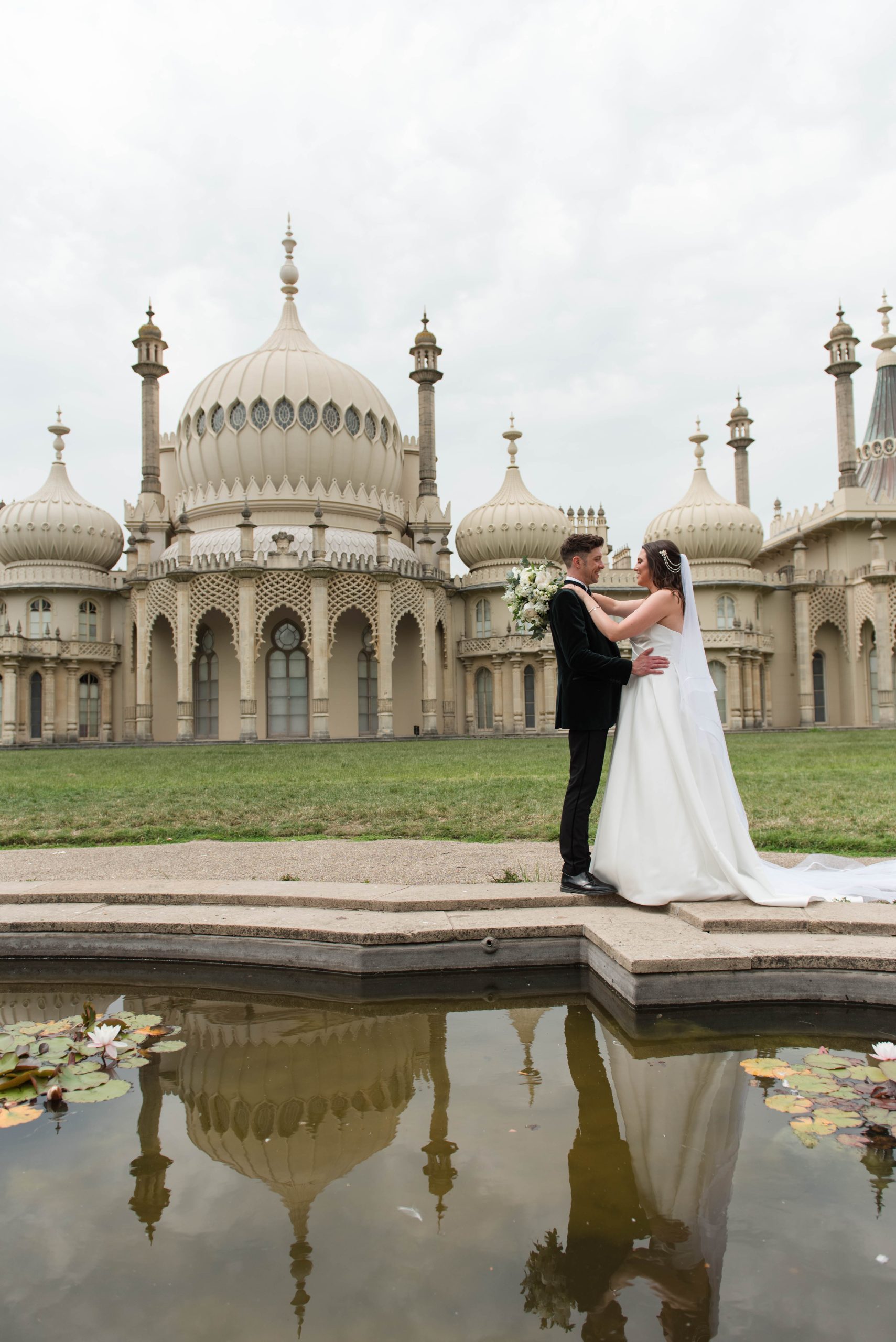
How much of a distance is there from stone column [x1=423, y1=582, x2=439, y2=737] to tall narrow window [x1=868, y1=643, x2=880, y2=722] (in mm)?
16863

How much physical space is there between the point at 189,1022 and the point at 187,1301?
1698 mm

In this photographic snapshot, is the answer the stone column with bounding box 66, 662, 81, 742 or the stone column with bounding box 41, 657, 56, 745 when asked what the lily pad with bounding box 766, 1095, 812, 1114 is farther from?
the stone column with bounding box 66, 662, 81, 742

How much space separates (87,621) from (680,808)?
111ft

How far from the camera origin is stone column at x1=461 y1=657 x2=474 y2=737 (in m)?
35.3

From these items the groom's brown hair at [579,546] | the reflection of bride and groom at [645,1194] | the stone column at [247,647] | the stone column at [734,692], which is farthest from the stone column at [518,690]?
the reflection of bride and groom at [645,1194]

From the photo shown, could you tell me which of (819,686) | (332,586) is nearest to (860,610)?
(819,686)

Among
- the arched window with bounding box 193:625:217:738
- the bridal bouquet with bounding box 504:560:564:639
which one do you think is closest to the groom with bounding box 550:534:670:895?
the bridal bouquet with bounding box 504:560:564:639

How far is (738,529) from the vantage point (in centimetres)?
3681

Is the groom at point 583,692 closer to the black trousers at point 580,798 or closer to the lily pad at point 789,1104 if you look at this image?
the black trousers at point 580,798

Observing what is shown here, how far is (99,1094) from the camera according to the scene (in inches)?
112

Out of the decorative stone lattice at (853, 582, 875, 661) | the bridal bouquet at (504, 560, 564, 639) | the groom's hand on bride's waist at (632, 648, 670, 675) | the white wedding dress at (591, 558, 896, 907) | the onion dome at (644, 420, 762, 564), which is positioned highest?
the onion dome at (644, 420, 762, 564)

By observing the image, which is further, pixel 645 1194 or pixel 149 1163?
pixel 149 1163

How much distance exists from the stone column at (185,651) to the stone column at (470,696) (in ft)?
33.8

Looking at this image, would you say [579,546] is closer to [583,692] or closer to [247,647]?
[583,692]
